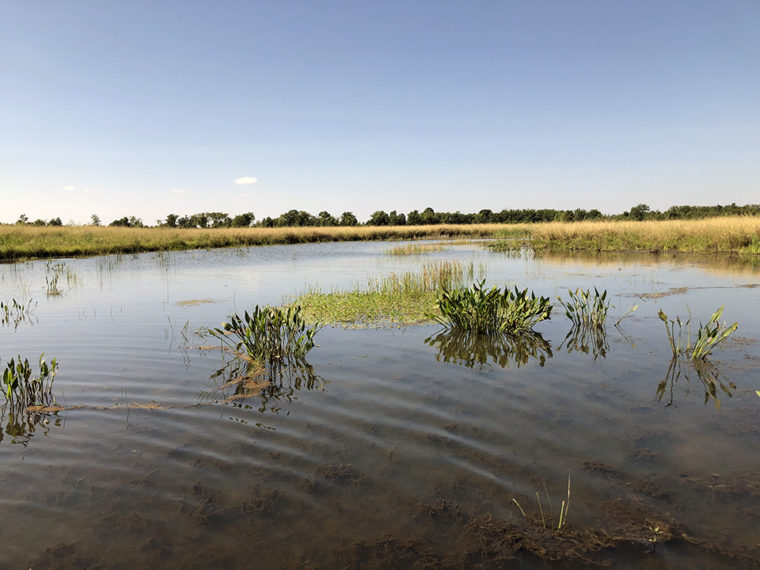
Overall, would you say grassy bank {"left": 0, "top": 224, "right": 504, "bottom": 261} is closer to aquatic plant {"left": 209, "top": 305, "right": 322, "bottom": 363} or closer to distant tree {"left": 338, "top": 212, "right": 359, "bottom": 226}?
aquatic plant {"left": 209, "top": 305, "right": 322, "bottom": 363}

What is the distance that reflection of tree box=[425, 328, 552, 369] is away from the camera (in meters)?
6.95

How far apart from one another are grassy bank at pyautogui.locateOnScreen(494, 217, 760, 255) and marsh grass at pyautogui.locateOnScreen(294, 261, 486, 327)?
62.8ft

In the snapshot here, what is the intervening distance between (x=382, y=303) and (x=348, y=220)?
82197 mm

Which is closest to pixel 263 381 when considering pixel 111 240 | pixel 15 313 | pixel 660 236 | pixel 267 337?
pixel 267 337

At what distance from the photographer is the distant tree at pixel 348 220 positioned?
91812 millimetres

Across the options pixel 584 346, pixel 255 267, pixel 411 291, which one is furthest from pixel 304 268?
pixel 584 346

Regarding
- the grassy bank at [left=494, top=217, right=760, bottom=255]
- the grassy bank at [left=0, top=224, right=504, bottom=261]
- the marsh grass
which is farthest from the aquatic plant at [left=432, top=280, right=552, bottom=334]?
the grassy bank at [left=0, top=224, right=504, bottom=261]

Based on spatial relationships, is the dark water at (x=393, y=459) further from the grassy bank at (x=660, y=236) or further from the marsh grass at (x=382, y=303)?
the grassy bank at (x=660, y=236)

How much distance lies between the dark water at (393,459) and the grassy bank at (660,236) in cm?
2123

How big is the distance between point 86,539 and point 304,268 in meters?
19.3

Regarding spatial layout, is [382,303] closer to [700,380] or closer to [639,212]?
[700,380]

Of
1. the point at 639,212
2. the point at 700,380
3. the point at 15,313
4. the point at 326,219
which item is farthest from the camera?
the point at 326,219

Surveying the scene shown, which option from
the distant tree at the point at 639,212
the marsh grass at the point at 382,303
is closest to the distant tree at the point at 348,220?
the distant tree at the point at 639,212

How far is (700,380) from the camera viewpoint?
19.3ft
